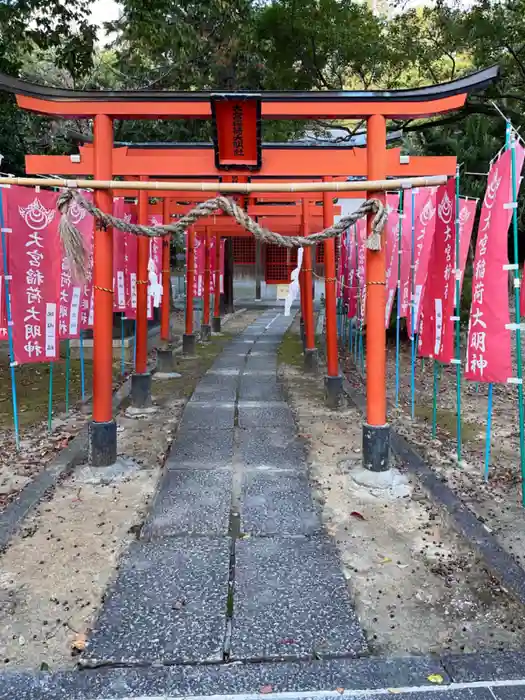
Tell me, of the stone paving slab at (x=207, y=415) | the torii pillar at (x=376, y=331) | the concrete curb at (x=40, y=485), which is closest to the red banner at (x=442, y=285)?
the torii pillar at (x=376, y=331)

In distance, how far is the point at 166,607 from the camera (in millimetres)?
3242

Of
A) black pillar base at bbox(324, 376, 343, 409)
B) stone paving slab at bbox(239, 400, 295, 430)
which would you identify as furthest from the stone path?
black pillar base at bbox(324, 376, 343, 409)

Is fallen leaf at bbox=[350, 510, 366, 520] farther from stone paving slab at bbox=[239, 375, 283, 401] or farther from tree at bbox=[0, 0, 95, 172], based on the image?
tree at bbox=[0, 0, 95, 172]

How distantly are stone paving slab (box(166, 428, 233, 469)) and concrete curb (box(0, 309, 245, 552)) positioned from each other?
99 cm

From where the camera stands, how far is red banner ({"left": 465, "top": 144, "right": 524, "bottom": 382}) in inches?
180

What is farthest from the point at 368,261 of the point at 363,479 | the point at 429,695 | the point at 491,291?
the point at 429,695

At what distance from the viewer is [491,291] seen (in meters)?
4.74

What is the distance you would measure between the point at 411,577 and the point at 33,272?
191 inches

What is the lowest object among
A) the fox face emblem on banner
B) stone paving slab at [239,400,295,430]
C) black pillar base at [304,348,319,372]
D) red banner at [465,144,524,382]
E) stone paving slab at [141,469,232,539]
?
stone paving slab at [141,469,232,539]

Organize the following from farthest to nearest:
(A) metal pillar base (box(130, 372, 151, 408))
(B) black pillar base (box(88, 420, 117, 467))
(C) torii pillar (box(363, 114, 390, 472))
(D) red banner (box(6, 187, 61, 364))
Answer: (A) metal pillar base (box(130, 372, 151, 408)) → (D) red banner (box(6, 187, 61, 364)) → (B) black pillar base (box(88, 420, 117, 467)) → (C) torii pillar (box(363, 114, 390, 472))

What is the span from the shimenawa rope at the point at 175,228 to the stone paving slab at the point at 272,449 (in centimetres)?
227

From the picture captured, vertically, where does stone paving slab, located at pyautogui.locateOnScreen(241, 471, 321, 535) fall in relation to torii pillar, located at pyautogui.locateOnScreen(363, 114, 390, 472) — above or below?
below

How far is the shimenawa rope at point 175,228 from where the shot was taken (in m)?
4.77

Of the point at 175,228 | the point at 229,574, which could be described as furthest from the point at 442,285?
the point at 229,574
